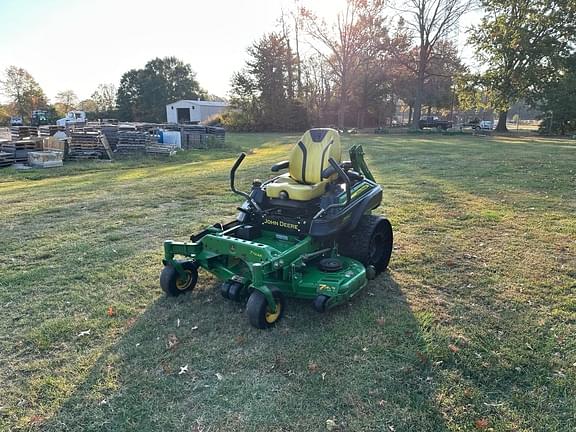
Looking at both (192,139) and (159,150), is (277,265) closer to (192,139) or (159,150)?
(159,150)

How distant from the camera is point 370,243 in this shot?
4172 mm

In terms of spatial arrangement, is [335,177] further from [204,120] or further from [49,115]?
[49,115]

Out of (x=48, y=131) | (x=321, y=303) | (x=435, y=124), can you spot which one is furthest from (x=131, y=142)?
(x=435, y=124)

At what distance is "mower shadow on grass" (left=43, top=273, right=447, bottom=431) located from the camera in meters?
2.48

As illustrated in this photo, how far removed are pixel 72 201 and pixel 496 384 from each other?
786 cm

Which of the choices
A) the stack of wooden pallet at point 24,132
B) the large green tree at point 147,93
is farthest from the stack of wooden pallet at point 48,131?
the large green tree at point 147,93

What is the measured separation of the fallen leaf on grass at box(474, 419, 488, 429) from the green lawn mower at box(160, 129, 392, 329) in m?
1.25

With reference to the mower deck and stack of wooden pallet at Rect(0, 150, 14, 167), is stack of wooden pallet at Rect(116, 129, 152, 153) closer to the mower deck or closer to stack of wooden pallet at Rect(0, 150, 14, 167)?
stack of wooden pallet at Rect(0, 150, 14, 167)

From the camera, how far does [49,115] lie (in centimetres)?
4622

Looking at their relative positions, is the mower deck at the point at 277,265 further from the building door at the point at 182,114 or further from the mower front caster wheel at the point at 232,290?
the building door at the point at 182,114

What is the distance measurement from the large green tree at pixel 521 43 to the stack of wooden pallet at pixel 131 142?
23903 mm

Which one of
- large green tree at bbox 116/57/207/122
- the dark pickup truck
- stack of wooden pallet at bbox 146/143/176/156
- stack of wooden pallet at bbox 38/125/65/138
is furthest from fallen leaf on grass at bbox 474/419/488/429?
large green tree at bbox 116/57/207/122

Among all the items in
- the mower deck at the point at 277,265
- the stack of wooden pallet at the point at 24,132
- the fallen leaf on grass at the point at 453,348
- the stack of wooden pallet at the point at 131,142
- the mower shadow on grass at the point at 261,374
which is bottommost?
the mower shadow on grass at the point at 261,374

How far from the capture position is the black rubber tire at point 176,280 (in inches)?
153
